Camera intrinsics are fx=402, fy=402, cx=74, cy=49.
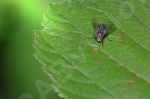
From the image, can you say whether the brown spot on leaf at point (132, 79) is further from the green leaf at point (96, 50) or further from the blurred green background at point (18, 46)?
the blurred green background at point (18, 46)

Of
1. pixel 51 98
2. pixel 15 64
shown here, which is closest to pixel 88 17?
pixel 51 98

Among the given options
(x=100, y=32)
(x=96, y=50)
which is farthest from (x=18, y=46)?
(x=96, y=50)

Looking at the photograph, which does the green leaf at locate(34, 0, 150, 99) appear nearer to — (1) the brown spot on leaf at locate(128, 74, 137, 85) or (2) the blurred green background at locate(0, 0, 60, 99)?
(1) the brown spot on leaf at locate(128, 74, 137, 85)

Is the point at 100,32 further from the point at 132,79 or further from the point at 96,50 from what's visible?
the point at 132,79

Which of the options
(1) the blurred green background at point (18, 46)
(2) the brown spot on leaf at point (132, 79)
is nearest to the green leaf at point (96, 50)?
(2) the brown spot on leaf at point (132, 79)

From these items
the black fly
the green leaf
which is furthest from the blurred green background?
the green leaf
